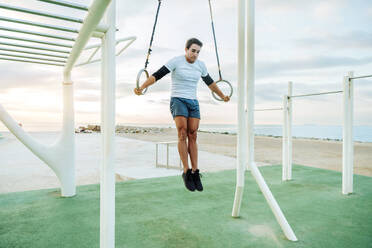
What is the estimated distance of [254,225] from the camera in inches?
110

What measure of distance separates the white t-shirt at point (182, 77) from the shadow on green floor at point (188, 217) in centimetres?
136

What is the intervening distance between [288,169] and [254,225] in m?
2.48

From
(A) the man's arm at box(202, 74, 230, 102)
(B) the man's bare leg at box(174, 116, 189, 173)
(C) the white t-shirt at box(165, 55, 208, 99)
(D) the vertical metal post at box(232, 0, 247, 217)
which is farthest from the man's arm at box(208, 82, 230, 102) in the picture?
(B) the man's bare leg at box(174, 116, 189, 173)

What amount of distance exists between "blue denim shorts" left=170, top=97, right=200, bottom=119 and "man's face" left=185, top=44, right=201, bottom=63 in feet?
1.43

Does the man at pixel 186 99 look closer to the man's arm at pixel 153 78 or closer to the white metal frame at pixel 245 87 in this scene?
the man's arm at pixel 153 78

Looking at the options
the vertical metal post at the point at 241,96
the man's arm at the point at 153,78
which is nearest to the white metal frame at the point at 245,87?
the vertical metal post at the point at 241,96

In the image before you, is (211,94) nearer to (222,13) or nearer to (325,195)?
(222,13)

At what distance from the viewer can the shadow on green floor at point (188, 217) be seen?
95.4 inches

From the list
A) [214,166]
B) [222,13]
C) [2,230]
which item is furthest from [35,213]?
[214,166]

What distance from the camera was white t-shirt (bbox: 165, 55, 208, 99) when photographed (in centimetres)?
269

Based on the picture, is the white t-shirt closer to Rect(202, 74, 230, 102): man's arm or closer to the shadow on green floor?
Rect(202, 74, 230, 102): man's arm

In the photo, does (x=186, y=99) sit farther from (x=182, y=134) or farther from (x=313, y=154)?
(x=313, y=154)

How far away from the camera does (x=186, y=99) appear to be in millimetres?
2682

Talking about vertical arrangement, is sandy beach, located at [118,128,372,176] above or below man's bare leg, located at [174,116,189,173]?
below
